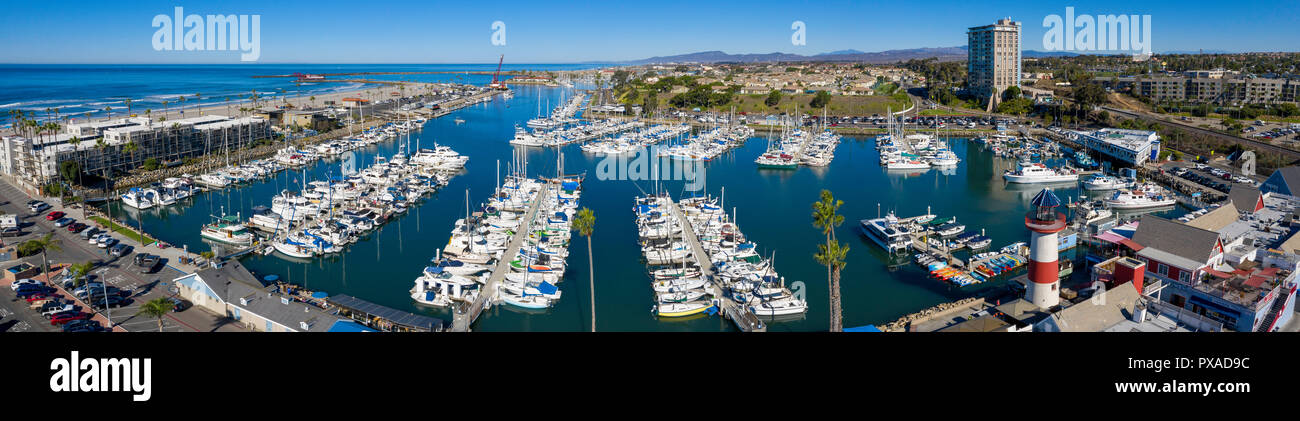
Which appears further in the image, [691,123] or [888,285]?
[691,123]

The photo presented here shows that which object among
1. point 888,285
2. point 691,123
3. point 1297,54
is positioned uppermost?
point 1297,54

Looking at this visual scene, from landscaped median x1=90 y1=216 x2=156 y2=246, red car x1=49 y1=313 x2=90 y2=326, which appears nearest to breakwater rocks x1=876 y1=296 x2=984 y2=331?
red car x1=49 y1=313 x2=90 y2=326

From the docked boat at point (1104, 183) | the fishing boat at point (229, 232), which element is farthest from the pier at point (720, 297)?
the docked boat at point (1104, 183)

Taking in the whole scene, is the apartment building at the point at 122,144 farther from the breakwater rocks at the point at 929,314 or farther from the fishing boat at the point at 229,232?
the breakwater rocks at the point at 929,314

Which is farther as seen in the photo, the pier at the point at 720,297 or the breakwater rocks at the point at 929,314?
the pier at the point at 720,297

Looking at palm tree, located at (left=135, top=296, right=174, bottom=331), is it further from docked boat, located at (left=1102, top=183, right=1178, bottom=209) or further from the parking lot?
docked boat, located at (left=1102, top=183, right=1178, bottom=209)
